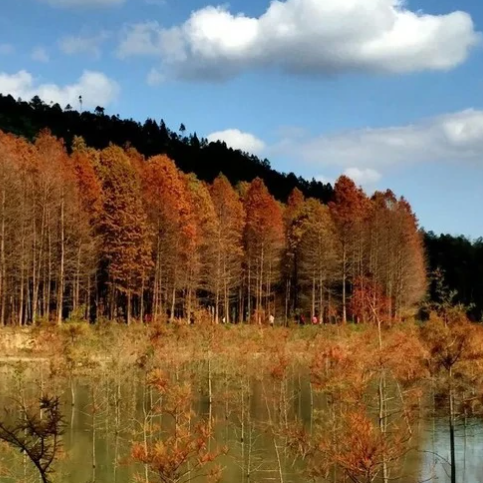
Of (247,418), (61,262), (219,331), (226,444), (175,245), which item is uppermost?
(175,245)

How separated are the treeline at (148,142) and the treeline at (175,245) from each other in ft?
194

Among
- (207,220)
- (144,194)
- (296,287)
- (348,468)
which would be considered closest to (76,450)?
(348,468)

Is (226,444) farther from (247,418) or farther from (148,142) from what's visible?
(148,142)

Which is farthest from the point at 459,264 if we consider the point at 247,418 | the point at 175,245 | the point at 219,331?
the point at 247,418

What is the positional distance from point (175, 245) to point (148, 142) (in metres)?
92.5

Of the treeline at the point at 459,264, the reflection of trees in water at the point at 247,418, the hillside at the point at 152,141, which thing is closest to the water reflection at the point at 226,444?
the reflection of trees in water at the point at 247,418

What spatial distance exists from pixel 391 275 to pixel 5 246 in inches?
1406

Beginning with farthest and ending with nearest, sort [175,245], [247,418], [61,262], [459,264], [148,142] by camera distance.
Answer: [148,142] < [459,264] < [175,245] < [61,262] < [247,418]

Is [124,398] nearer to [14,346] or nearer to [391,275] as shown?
[14,346]

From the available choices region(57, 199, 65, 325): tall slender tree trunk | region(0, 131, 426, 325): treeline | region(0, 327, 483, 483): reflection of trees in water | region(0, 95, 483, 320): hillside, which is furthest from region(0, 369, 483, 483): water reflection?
region(0, 95, 483, 320): hillside

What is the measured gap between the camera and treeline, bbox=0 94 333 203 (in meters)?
134

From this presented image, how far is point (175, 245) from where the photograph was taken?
56.9m

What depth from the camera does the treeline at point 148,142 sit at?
134125 millimetres

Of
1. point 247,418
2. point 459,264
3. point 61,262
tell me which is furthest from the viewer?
point 459,264
